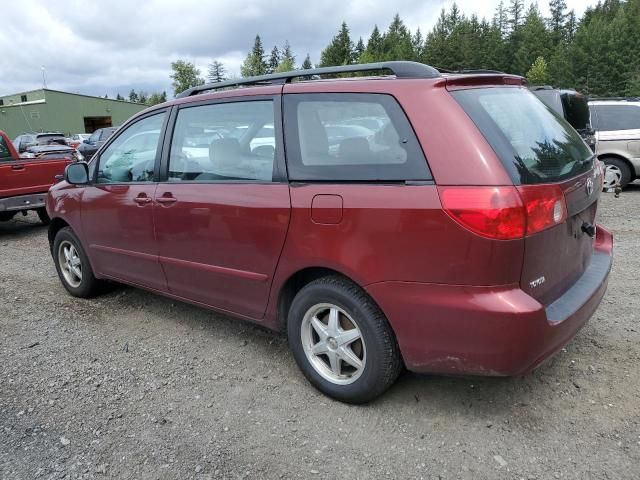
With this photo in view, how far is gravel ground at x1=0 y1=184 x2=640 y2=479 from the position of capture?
2.43 meters

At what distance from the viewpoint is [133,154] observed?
4070 millimetres

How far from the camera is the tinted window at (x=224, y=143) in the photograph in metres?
3.11

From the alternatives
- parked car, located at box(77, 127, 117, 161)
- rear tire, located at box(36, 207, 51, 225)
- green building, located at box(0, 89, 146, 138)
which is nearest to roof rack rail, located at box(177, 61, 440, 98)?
rear tire, located at box(36, 207, 51, 225)

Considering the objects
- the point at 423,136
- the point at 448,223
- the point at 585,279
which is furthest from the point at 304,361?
the point at 585,279

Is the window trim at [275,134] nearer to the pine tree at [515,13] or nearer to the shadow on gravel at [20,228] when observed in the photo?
the shadow on gravel at [20,228]

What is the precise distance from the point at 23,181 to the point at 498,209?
8087 millimetres

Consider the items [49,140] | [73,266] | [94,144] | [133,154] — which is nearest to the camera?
[133,154]

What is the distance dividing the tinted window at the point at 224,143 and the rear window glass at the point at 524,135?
117cm

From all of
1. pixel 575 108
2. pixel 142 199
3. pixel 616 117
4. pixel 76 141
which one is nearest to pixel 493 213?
pixel 142 199

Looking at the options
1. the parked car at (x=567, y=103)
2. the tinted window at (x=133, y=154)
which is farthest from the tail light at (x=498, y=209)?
the parked car at (x=567, y=103)

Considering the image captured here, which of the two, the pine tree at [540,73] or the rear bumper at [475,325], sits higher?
the pine tree at [540,73]

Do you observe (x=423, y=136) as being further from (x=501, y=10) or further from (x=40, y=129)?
(x=501, y=10)

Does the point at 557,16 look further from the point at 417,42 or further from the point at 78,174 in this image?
the point at 78,174

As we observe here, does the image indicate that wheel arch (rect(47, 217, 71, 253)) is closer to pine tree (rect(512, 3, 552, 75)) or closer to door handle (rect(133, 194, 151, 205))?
door handle (rect(133, 194, 151, 205))
